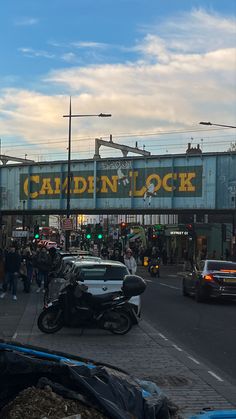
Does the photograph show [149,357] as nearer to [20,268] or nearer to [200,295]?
[200,295]

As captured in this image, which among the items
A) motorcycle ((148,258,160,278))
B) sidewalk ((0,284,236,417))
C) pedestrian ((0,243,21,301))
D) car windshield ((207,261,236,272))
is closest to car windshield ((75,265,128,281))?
sidewalk ((0,284,236,417))

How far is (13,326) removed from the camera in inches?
495

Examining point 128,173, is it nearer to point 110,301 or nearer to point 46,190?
point 46,190

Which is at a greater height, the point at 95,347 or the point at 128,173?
the point at 128,173

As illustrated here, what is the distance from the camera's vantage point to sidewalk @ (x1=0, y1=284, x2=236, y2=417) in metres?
6.91

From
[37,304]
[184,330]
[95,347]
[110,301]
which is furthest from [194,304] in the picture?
[95,347]

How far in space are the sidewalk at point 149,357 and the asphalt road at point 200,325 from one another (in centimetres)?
32

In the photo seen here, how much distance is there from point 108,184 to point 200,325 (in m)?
28.4

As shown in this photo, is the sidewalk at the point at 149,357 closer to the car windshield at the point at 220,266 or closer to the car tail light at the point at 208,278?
the car tail light at the point at 208,278

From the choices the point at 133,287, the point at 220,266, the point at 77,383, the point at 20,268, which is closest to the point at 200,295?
the point at 220,266

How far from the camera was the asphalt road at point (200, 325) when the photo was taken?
964cm

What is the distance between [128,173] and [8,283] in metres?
20.5

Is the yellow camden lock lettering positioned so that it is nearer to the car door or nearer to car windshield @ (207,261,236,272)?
the car door

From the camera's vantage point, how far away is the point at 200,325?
13.7 m
